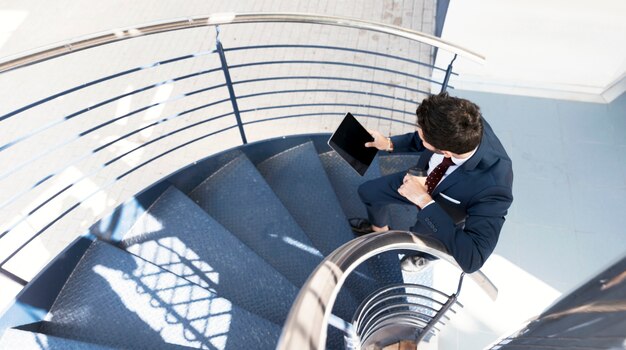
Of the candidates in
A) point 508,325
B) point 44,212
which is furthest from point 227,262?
point 44,212

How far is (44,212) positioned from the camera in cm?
397

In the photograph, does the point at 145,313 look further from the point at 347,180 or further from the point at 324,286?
the point at 347,180

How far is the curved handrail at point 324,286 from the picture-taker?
3.96 ft

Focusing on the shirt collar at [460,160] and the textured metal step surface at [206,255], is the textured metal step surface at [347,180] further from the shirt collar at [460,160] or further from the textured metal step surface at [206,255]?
the shirt collar at [460,160]

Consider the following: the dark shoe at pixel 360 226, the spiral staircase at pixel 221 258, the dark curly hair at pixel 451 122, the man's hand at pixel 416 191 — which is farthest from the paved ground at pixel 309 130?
the dark curly hair at pixel 451 122

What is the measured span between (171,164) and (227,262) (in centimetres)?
179

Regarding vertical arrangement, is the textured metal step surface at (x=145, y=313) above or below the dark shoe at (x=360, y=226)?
below

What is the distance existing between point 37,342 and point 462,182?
1882 mm

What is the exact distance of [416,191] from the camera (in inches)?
87.0

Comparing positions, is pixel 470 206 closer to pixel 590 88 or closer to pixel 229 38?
pixel 590 88

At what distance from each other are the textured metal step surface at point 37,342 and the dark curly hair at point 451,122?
5.08 feet

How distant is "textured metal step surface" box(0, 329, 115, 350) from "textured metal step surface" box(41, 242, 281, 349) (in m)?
0.19

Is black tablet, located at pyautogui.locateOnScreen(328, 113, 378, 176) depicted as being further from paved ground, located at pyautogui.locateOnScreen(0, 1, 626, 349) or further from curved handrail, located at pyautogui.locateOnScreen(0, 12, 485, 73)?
paved ground, located at pyautogui.locateOnScreen(0, 1, 626, 349)

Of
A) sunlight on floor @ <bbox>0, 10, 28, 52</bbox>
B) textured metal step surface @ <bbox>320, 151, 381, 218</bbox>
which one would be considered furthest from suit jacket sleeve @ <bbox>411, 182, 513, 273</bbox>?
sunlight on floor @ <bbox>0, 10, 28, 52</bbox>
